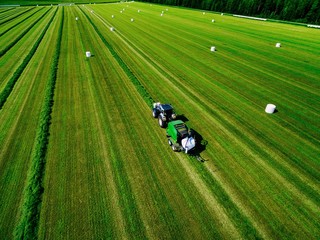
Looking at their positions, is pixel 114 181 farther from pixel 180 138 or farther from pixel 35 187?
pixel 180 138

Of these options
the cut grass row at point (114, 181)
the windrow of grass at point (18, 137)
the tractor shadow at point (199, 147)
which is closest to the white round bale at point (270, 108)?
the tractor shadow at point (199, 147)

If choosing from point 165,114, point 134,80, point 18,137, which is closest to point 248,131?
point 165,114

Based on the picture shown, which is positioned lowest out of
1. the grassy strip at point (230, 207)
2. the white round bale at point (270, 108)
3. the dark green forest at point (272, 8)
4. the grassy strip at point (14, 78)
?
the grassy strip at point (14, 78)

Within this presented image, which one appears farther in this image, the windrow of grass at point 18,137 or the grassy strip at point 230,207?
the windrow of grass at point 18,137

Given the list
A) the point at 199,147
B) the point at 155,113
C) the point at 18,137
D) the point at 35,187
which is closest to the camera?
the point at 35,187

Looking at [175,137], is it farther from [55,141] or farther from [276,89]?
[276,89]

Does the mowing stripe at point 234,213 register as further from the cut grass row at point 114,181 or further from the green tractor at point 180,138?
the green tractor at point 180,138

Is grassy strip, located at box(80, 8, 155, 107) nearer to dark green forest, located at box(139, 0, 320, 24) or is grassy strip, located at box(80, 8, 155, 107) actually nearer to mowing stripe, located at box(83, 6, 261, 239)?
mowing stripe, located at box(83, 6, 261, 239)
